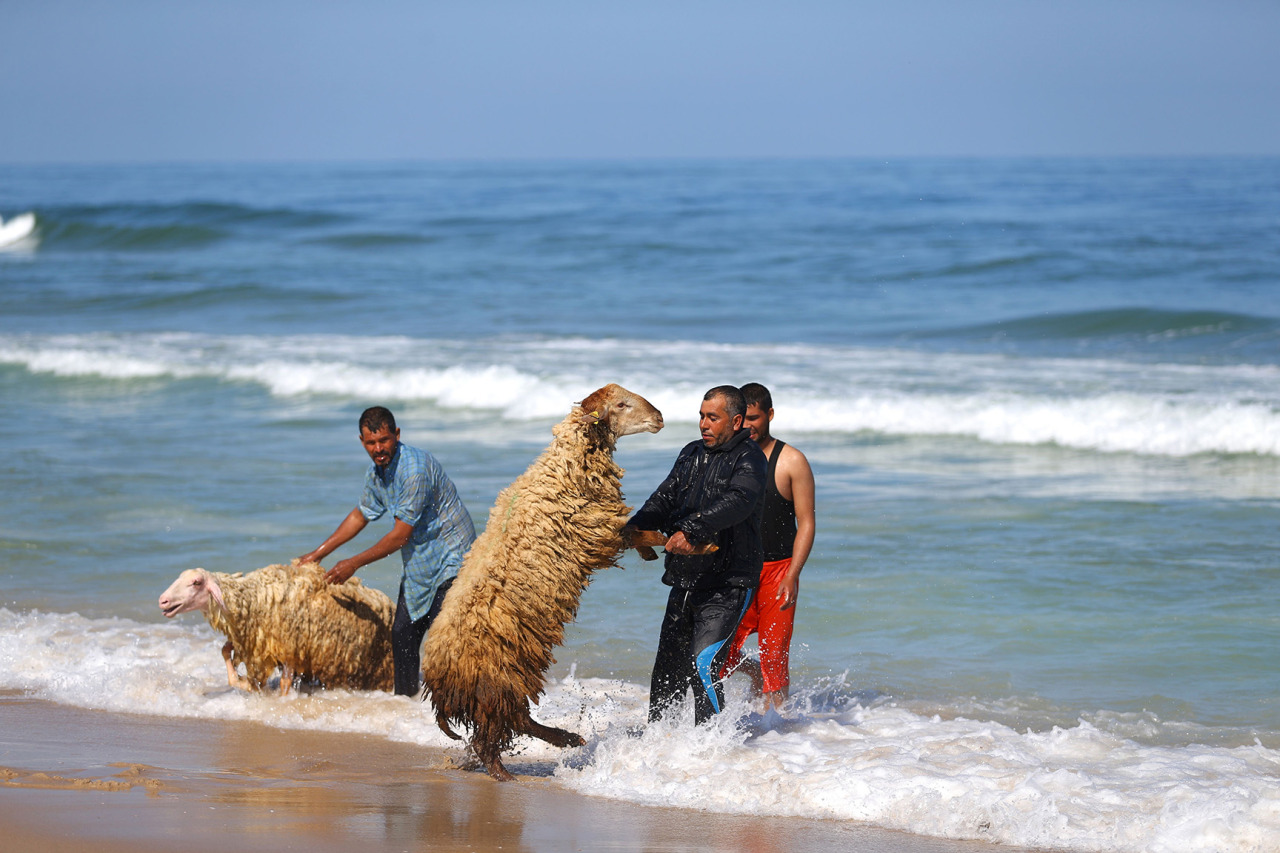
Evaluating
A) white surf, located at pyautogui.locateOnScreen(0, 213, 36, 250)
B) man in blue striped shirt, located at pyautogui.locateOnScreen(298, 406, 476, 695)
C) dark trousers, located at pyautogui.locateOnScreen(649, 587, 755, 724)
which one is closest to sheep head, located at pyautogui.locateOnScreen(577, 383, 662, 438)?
dark trousers, located at pyautogui.locateOnScreen(649, 587, 755, 724)

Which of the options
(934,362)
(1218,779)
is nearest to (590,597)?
(1218,779)

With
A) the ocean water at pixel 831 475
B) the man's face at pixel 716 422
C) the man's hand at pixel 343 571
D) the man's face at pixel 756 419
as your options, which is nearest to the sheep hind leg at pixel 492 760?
the ocean water at pixel 831 475

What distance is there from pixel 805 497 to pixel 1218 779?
7.42ft

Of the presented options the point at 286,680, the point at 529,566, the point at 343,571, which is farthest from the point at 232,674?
the point at 529,566

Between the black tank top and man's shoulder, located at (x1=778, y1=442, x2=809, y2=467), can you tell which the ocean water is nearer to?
the black tank top

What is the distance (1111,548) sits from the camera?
33.8 ft

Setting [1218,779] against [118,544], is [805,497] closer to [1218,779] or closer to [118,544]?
[1218,779]

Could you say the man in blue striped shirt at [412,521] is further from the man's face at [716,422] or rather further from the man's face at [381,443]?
the man's face at [716,422]

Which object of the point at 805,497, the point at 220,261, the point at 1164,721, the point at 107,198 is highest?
the point at 107,198

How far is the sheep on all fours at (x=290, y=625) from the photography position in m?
6.78

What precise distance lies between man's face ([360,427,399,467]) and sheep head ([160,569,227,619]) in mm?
1142

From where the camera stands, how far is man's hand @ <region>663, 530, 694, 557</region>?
210 inches

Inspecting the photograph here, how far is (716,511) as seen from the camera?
5.40 meters

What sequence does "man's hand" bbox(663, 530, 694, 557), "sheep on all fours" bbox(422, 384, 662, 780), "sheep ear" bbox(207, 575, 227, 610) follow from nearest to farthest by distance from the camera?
1. "man's hand" bbox(663, 530, 694, 557)
2. "sheep on all fours" bbox(422, 384, 662, 780)
3. "sheep ear" bbox(207, 575, 227, 610)
